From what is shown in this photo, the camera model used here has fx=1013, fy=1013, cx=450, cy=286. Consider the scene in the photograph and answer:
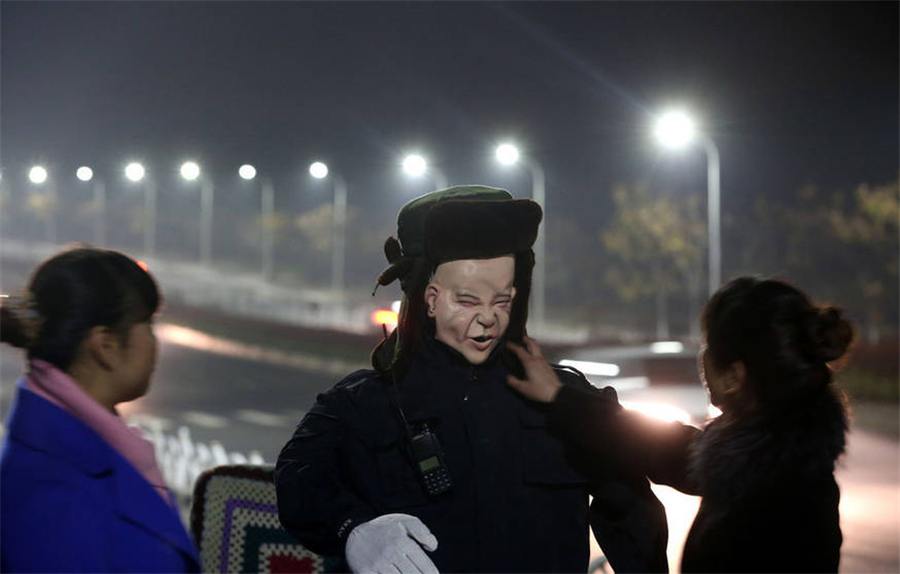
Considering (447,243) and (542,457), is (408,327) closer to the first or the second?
(447,243)

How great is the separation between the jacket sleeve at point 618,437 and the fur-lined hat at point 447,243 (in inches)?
10.5

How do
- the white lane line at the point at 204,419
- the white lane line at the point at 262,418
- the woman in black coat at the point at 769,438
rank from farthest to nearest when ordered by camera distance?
the white lane line at the point at 204,419 < the white lane line at the point at 262,418 < the woman in black coat at the point at 769,438

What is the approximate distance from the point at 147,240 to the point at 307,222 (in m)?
10.2

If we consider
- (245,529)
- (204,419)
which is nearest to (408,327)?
(245,529)

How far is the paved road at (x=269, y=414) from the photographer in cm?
A: 960

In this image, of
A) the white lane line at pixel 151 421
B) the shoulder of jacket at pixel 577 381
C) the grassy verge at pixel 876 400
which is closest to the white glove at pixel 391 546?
the shoulder of jacket at pixel 577 381

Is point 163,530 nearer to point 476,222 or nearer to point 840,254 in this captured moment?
point 476,222

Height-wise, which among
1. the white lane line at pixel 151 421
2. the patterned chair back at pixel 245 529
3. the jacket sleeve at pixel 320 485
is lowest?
the white lane line at pixel 151 421

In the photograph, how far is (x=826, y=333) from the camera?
7.82 ft

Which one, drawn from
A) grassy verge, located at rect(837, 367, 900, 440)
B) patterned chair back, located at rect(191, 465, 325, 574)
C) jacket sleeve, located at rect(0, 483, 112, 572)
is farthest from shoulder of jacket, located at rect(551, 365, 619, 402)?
grassy verge, located at rect(837, 367, 900, 440)

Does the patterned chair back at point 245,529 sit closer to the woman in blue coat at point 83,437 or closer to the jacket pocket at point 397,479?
the jacket pocket at point 397,479

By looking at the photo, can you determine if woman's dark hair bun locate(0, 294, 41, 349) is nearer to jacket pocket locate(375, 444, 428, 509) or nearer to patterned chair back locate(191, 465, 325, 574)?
jacket pocket locate(375, 444, 428, 509)

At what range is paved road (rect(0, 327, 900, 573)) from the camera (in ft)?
31.5

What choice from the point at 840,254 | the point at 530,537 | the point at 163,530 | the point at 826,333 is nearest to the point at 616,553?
the point at 530,537
